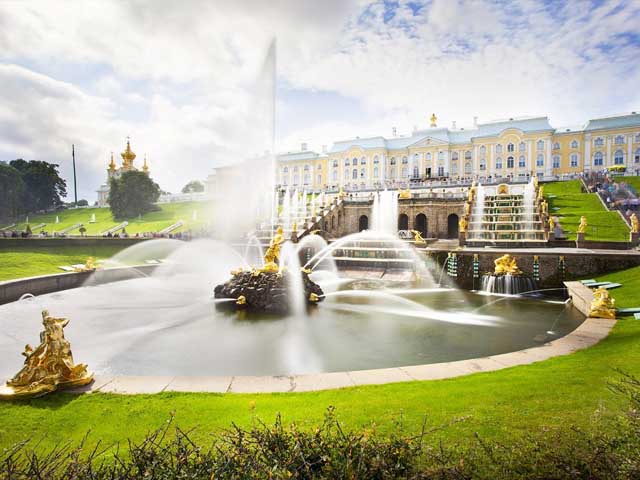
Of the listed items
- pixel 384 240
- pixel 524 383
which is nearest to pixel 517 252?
pixel 384 240

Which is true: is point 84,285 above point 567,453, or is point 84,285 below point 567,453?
below

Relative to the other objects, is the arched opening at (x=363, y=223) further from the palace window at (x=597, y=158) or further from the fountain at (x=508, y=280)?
the palace window at (x=597, y=158)

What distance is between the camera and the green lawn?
55.8 metres

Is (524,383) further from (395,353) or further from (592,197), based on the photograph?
(592,197)

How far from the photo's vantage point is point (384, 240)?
28719 mm

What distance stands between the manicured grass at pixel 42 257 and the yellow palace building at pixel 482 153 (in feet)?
120

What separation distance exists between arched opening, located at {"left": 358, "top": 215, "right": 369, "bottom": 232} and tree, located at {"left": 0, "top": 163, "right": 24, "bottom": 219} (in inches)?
2469

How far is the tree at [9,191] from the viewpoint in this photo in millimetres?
61438

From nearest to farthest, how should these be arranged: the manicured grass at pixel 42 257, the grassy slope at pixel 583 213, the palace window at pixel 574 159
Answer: the manicured grass at pixel 42 257 → the grassy slope at pixel 583 213 → the palace window at pixel 574 159

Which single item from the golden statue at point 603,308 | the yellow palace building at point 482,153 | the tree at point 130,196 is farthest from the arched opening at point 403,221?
the tree at point 130,196

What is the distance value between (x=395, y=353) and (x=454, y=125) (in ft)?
274

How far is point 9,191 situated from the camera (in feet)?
204

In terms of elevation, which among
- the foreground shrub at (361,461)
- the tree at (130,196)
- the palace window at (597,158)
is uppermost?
the palace window at (597,158)

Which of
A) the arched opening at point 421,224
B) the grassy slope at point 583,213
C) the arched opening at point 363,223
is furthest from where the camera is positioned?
the arched opening at point 363,223
